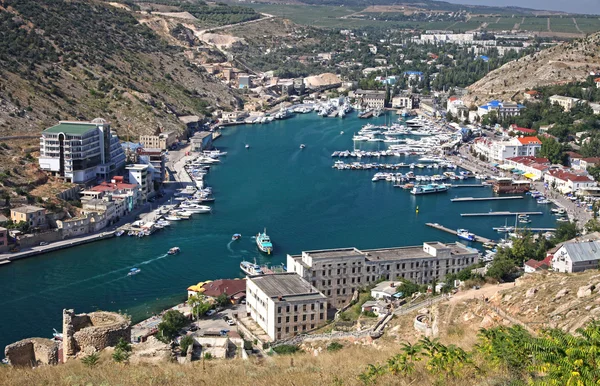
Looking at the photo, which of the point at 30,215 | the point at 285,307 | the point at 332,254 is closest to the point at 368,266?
the point at 332,254

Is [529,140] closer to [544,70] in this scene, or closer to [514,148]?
[514,148]

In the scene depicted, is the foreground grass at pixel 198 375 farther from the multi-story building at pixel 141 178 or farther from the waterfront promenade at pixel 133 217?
the multi-story building at pixel 141 178

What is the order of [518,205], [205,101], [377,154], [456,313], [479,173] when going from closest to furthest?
[456,313] → [518,205] → [479,173] → [377,154] → [205,101]

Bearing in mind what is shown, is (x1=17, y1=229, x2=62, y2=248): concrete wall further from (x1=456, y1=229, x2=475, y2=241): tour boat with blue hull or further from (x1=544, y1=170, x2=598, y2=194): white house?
(x1=544, y1=170, x2=598, y2=194): white house

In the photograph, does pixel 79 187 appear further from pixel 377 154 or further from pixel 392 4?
pixel 392 4

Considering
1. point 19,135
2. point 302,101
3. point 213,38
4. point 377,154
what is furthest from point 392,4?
point 19,135

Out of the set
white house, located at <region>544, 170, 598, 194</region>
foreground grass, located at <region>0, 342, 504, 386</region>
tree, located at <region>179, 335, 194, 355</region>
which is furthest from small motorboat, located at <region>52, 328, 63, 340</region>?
Answer: white house, located at <region>544, 170, 598, 194</region>
